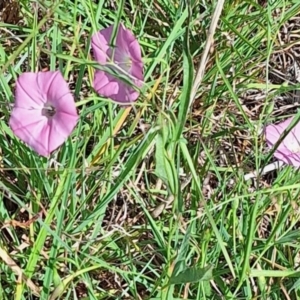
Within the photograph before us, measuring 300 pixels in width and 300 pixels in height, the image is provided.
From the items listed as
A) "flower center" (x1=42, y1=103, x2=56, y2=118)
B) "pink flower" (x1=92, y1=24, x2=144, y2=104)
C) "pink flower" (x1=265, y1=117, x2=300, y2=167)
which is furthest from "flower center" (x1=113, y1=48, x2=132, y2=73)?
"pink flower" (x1=265, y1=117, x2=300, y2=167)

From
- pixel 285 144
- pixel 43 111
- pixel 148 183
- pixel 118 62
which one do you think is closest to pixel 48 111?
pixel 43 111

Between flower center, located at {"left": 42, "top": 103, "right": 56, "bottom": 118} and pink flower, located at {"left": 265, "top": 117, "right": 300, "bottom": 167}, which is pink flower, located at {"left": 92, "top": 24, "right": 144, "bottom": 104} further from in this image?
pink flower, located at {"left": 265, "top": 117, "right": 300, "bottom": 167}

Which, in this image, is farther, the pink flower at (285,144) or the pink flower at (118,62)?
the pink flower at (285,144)

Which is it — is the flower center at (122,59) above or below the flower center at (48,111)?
above

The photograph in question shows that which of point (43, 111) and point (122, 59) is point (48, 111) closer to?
point (43, 111)

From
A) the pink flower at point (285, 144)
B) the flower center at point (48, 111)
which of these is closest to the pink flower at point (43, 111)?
the flower center at point (48, 111)

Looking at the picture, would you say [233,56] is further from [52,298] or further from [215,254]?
[52,298]

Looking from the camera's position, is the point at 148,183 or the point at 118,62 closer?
the point at 118,62

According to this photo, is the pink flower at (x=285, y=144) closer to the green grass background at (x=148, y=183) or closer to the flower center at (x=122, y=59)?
the green grass background at (x=148, y=183)
